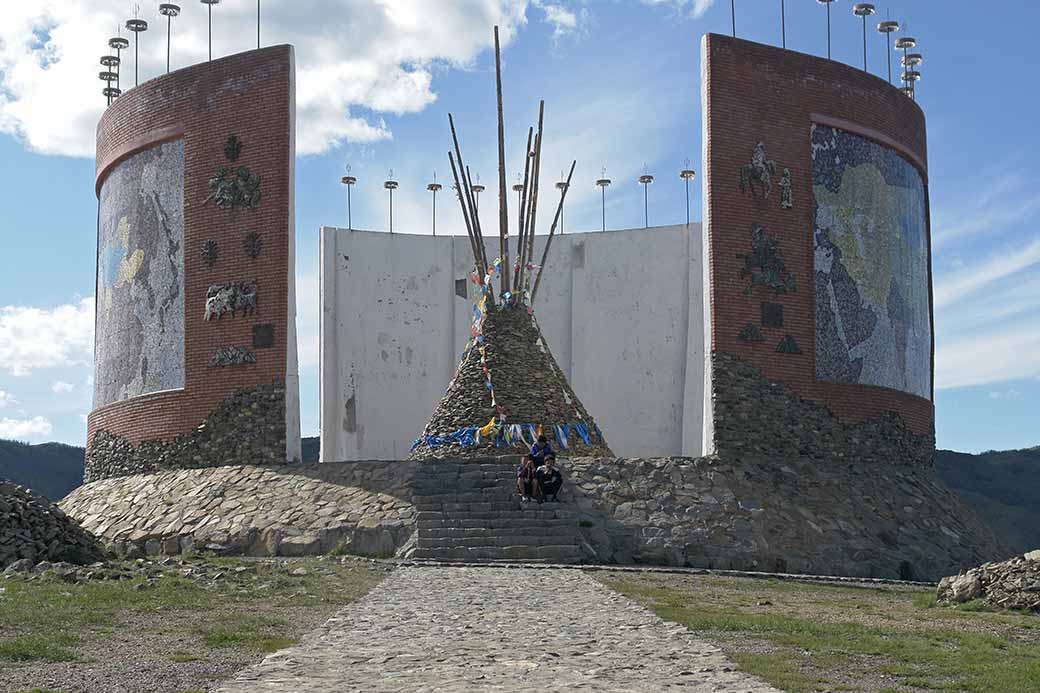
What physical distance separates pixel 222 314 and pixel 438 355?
858 cm

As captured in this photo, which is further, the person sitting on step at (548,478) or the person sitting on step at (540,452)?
the person sitting on step at (540,452)

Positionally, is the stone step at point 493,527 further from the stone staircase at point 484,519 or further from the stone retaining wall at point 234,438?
the stone retaining wall at point 234,438

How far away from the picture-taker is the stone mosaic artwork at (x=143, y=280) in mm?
21891

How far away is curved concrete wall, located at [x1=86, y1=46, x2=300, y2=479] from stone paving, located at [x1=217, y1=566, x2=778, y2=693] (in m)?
10.3

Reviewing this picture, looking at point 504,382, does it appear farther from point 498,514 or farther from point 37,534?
point 37,534

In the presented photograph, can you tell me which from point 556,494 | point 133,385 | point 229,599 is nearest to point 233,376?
point 133,385

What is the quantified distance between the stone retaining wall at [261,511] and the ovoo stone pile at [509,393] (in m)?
1.34

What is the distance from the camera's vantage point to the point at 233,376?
68.9 ft

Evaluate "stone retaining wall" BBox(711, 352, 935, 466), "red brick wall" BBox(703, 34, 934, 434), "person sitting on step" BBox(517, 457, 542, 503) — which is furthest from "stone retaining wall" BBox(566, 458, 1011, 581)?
"red brick wall" BBox(703, 34, 934, 434)

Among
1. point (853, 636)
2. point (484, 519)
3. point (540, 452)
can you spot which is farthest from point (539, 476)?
point (853, 636)

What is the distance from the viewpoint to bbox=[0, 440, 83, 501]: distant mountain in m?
45.6

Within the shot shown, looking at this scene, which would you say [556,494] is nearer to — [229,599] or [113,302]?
[229,599]

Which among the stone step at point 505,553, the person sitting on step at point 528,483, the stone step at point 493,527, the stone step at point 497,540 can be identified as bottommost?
the stone step at point 505,553

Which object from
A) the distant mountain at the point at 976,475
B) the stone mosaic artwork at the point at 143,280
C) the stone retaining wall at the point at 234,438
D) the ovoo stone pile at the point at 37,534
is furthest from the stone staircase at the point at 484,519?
the distant mountain at the point at 976,475
